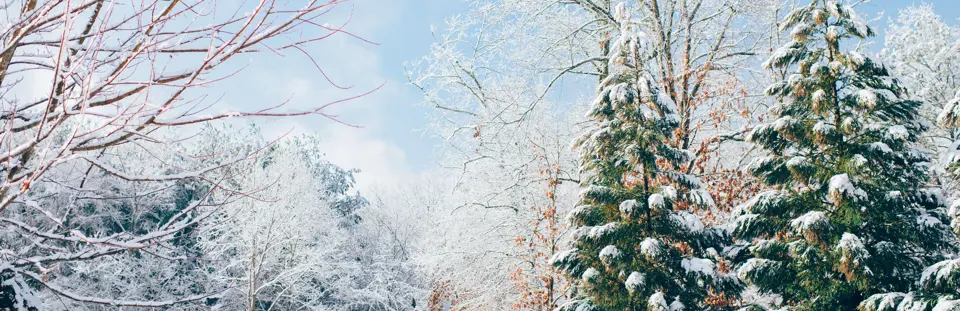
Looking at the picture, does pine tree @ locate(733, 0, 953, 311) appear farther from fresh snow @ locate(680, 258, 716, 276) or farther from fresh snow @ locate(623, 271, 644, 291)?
fresh snow @ locate(623, 271, 644, 291)

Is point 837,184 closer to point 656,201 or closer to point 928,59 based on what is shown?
point 656,201

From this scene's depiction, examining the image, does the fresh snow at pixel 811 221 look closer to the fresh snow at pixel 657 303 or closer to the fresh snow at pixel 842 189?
the fresh snow at pixel 842 189

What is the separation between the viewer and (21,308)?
3.48 m

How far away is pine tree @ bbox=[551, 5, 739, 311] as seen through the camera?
8977 millimetres

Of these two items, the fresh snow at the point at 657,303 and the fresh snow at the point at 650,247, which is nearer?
the fresh snow at the point at 657,303

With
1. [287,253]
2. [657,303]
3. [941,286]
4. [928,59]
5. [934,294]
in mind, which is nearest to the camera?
[941,286]

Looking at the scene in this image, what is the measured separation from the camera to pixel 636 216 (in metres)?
9.12

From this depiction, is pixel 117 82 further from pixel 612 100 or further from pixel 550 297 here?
pixel 550 297

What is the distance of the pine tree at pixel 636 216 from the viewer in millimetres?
8977

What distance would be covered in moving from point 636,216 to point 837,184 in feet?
8.91

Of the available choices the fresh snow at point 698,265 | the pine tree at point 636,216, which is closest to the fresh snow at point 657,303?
the pine tree at point 636,216

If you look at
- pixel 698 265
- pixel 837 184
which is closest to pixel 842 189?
pixel 837 184

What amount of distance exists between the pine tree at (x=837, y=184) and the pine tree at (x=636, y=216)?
83 centimetres

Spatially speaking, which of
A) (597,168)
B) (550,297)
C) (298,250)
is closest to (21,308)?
(597,168)
